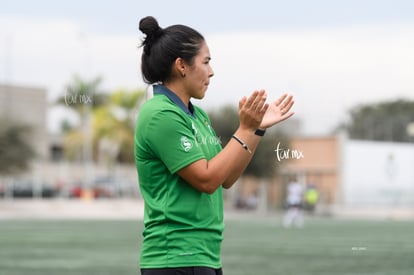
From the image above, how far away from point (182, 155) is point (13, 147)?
5175 cm

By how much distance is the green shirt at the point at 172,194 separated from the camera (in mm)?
3795

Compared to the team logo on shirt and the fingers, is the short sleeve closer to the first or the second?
the team logo on shirt

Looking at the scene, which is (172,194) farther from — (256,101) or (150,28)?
(150,28)

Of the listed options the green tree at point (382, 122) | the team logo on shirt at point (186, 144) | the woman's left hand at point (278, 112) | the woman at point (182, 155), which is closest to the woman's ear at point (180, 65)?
the woman at point (182, 155)

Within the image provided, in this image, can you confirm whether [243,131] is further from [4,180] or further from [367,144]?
[367,144]

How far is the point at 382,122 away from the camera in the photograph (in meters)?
67.1

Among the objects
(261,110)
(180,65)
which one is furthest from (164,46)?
(261,110)

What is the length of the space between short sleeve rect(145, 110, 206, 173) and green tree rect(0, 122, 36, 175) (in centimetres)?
5120

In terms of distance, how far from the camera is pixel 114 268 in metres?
13.9

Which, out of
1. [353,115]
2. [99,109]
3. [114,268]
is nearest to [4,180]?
[99,109]

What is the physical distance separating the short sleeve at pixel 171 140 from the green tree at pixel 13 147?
51.2 m

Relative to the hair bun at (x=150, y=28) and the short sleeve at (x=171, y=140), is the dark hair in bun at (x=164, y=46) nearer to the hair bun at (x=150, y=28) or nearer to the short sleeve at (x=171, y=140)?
the hair bun at (x=150, y=28)

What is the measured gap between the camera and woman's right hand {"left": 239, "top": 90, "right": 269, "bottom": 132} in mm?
3654

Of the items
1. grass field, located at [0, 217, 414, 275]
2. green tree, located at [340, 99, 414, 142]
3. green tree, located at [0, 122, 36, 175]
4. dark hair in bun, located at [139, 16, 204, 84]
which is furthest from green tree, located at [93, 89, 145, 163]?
dark hair in bun, located at [139, 16, 204, 84]
